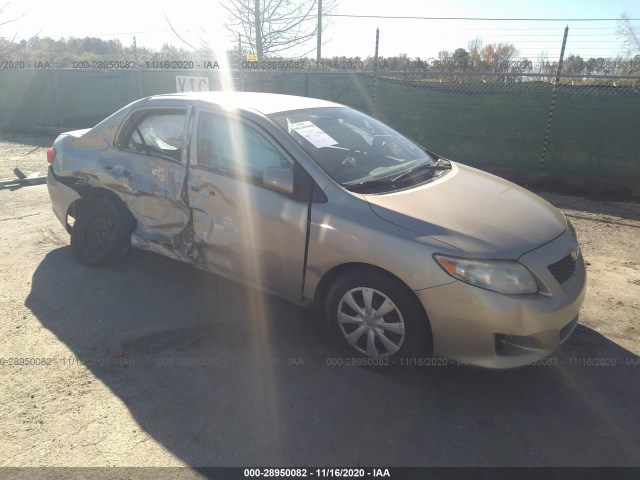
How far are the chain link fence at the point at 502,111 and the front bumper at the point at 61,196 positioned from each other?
6.31 metres

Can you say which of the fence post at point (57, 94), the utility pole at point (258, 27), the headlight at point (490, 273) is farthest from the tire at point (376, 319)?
the utility pole at point (258, 27)

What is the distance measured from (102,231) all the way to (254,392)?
8.20 feet

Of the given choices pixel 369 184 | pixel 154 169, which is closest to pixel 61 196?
pixel 154 169

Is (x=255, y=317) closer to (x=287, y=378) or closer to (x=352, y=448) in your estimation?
(x=287, y=378)

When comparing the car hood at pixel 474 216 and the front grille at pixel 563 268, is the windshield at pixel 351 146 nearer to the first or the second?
the car hood at pixel 474 216

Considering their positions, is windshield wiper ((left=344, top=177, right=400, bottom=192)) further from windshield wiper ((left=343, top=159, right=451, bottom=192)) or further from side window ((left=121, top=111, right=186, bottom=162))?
side window ((left=121, top=111, right=186, bottom=162))

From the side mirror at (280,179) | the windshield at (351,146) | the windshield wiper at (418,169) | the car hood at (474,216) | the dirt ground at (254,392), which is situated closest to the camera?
the dirt ground at (254,392)

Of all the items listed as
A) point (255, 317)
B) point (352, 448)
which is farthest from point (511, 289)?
point (255, 317)

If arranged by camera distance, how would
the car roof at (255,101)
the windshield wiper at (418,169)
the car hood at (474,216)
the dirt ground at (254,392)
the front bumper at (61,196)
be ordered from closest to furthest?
the dirt ground at (254,392) → the car hood at (474,216) → the windshield wiper at (418,169) → the car roof at (255,101) → the front bumper at (61,196)

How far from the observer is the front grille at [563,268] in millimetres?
2778

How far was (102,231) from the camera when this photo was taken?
174 inches

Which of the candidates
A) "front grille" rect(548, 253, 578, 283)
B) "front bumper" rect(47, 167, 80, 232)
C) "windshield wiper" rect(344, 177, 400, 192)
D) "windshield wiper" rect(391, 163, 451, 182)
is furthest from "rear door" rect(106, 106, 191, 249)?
"front grille" rect(548, 253, 578, 283)

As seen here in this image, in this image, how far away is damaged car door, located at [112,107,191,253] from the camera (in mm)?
3785

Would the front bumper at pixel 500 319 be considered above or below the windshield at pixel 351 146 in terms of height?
below
